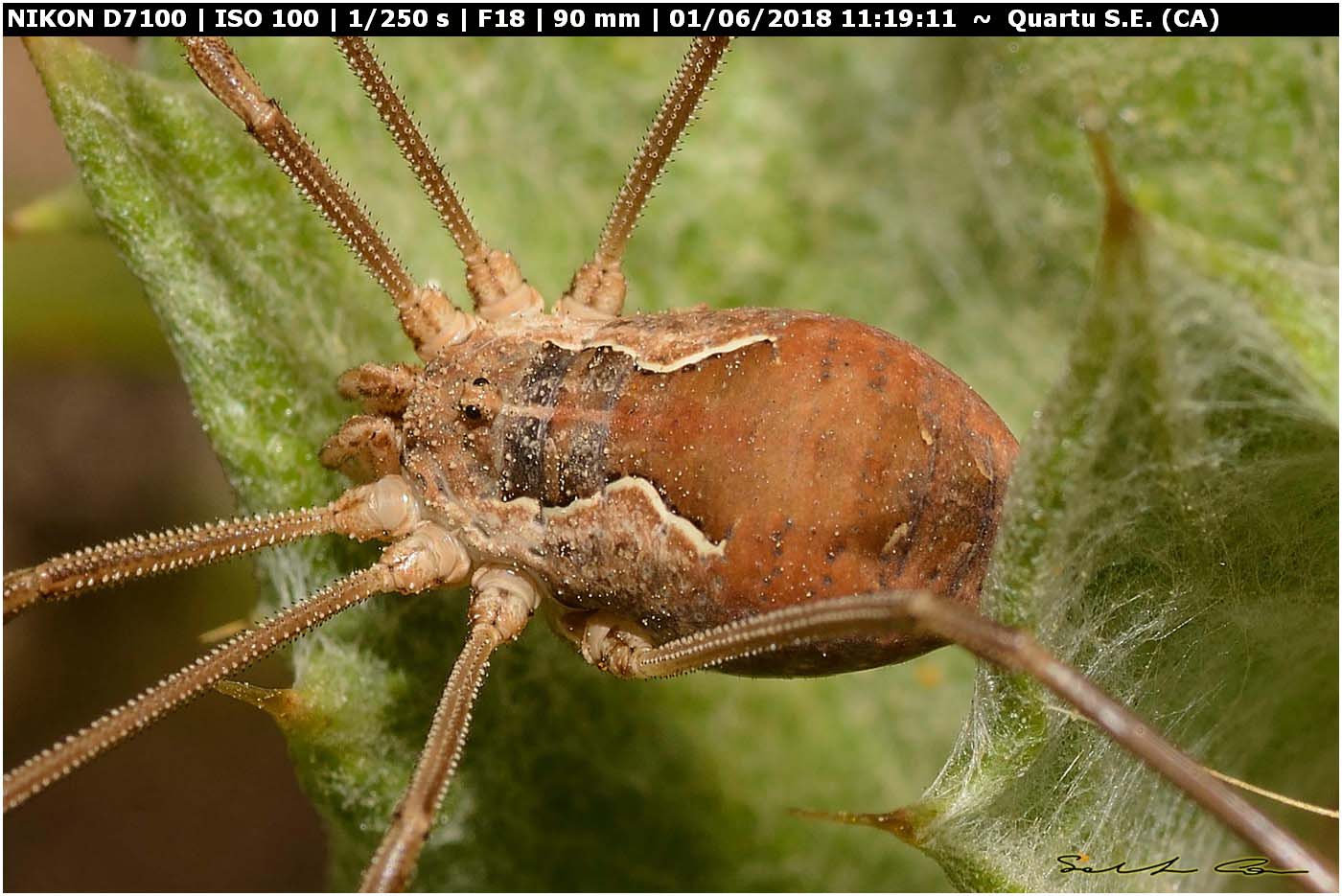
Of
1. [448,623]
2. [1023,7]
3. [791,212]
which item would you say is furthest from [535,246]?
[1023,7]

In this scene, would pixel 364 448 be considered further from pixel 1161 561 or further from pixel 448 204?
pixel 1161 561

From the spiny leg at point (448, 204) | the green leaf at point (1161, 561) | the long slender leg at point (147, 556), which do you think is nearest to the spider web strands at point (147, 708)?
the long slender leg at point (147, 556)

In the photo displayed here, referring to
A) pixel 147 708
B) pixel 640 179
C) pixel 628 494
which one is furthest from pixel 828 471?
pixel 147 708

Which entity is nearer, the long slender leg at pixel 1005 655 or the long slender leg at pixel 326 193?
the long slender leg at pixel 1005 655

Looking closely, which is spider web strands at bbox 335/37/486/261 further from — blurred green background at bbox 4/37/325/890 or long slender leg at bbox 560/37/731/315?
blurred green background at bbox 4/37/325/890

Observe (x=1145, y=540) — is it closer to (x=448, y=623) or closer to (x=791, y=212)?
(x=448, y=623)

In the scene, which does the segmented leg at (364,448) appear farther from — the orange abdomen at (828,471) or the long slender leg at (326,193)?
the orange abdomen at (828,471)
